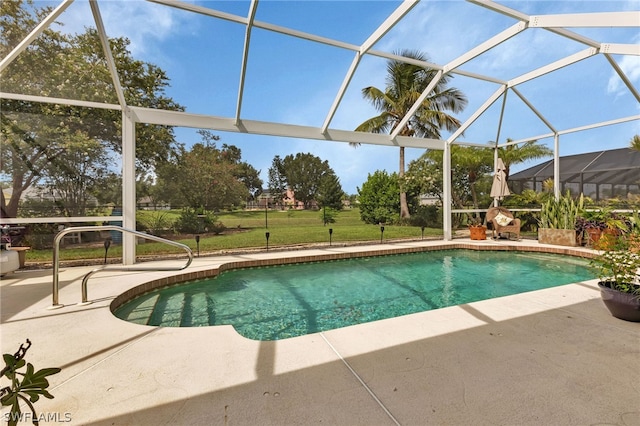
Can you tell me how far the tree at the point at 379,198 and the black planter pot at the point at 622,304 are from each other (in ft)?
34.4

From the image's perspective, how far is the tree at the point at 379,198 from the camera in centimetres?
1361

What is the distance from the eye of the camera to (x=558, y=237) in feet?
25.9

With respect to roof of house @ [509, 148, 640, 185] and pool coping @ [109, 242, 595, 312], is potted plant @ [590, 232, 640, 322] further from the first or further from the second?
roof of house @ [509, 148, 640, 185]

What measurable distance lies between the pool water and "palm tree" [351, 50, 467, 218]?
6.76 meters

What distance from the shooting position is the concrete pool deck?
1.63 m

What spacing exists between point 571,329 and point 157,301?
503cm

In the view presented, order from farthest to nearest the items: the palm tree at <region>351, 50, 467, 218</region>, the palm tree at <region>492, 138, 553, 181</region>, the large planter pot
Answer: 1. the palm tree at <region>351, 50, 467, 218</region>
2. the palm tree at <region>492, 138, 553, 181</region>
3. the large planter pot

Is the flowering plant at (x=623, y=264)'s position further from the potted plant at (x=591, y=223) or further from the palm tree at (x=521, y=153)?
the palm tree at (x=521, y=153)

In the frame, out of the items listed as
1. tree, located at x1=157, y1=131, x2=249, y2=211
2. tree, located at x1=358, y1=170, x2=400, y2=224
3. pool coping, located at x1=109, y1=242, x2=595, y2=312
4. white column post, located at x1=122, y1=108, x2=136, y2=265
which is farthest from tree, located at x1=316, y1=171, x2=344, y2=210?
white column post, located at x1=122, y1=108, x2=136, y2=265

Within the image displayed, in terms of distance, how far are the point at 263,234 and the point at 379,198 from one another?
6.78m

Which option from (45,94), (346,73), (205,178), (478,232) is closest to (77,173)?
(45,94)

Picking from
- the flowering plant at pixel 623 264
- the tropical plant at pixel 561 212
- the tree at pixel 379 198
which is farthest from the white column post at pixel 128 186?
the tropical plant at pixel 561 212

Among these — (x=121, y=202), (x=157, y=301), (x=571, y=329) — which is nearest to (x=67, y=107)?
(x=121, y=202)

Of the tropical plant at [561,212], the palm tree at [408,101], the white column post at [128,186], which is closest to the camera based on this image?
the white column post at [128,186]
